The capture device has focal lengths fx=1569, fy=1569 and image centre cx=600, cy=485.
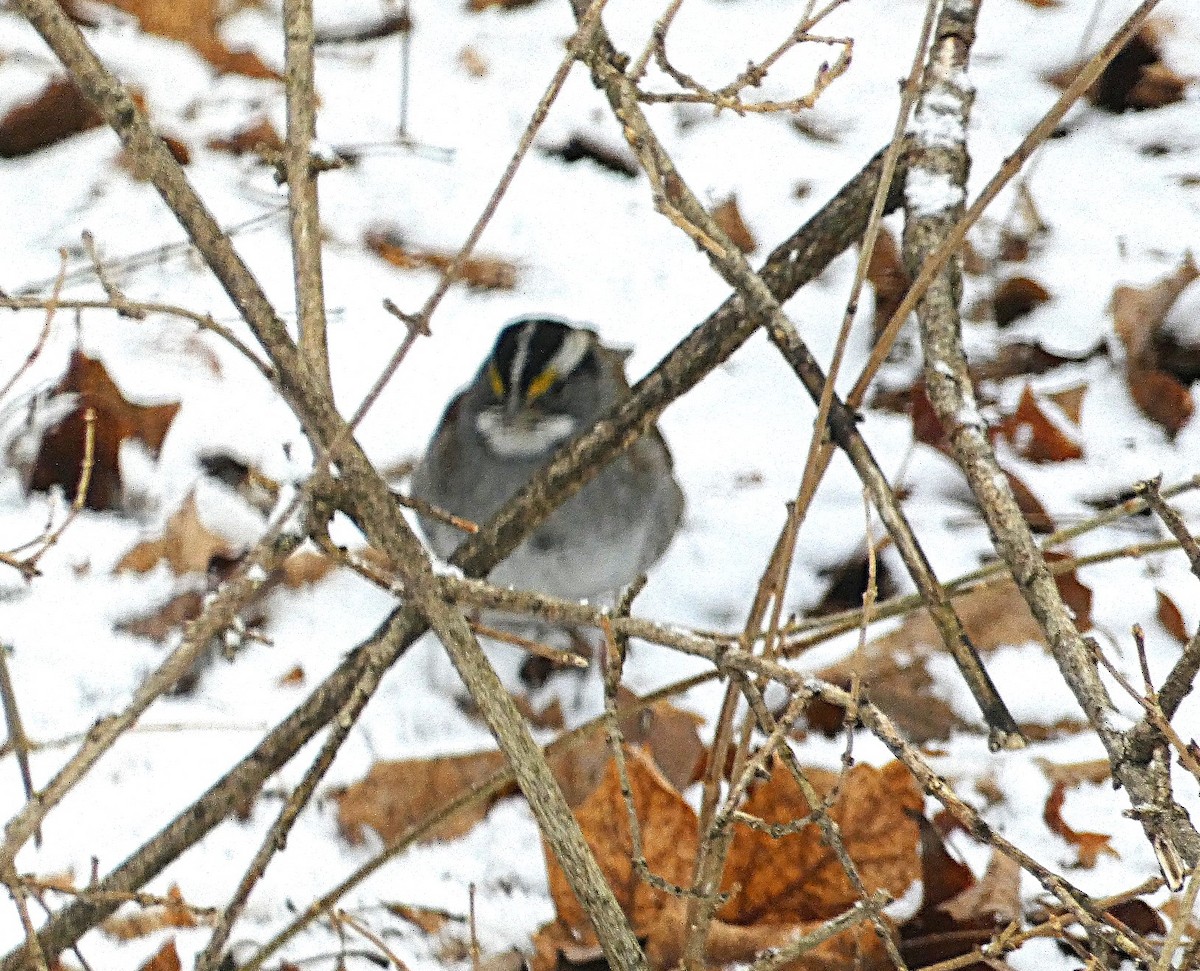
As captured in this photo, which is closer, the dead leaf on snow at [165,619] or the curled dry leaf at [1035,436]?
the dead leaf on snow at [165,619]

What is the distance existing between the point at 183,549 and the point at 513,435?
0.83 metres

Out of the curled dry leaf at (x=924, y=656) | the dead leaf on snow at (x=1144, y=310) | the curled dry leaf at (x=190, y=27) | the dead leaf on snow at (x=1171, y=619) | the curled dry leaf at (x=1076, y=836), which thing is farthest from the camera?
the curled dry leaf at (x=190, y=27)

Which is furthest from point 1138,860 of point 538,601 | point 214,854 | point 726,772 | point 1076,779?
point 214,854

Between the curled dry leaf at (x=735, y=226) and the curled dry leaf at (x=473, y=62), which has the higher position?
the curled dry leaf at (x=473, y=62)

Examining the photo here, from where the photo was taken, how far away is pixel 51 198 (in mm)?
4746

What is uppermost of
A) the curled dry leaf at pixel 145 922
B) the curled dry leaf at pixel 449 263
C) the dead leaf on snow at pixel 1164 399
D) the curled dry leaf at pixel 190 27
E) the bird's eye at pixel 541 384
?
the curled dry leaf at pixel 190 27

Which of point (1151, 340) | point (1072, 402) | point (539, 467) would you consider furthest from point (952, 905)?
point (1151, 340)

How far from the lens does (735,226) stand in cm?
492

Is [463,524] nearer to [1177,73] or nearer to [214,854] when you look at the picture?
[214,854]

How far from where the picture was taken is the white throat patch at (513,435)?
12.6 feet

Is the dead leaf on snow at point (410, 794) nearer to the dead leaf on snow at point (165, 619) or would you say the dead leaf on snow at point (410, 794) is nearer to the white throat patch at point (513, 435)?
the dead leaf on snow at point (165, 619)

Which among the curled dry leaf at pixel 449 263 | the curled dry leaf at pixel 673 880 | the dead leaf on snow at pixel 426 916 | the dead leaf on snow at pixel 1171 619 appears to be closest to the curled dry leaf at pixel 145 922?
the dead leaf on snow at pixel 426 916

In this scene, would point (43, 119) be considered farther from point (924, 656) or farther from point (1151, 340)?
point (1151, 340)

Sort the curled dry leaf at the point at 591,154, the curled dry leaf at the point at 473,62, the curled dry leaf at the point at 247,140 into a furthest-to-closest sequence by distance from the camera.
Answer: the curled dry leaf at the point at 473,62
the curled dry leaf at the point at 591,154
the curled dry leaf at the point at 247,140
